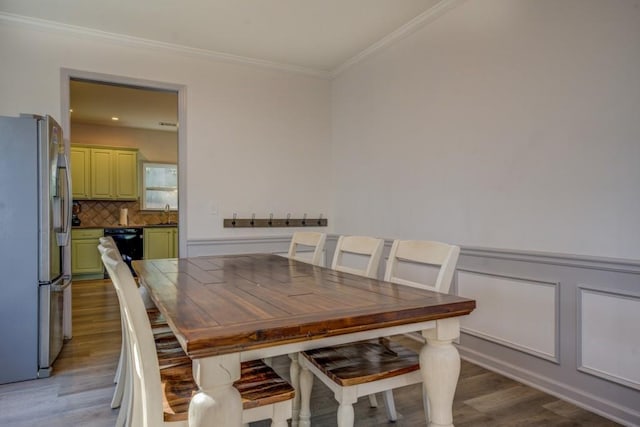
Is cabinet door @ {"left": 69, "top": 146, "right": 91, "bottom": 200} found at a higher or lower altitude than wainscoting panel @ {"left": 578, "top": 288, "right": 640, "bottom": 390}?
higher

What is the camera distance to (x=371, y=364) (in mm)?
1563

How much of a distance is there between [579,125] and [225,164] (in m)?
3.04

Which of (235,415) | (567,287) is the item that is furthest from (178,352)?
(567,287)

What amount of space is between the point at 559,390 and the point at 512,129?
63.4 inches

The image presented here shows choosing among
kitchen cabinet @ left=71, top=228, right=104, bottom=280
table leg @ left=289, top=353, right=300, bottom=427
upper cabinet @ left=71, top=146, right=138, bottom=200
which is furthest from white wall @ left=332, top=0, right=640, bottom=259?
upper cabinet @ left=71, top=146, right=138, bottom=200

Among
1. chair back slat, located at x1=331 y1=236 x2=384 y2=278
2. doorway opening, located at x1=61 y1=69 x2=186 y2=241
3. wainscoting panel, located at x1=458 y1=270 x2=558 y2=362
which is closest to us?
chair back slat, located at x1=331 y1=236 x2=384 y2=278

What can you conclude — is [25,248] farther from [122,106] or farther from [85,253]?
[85,253]

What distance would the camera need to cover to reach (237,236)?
13.2ft

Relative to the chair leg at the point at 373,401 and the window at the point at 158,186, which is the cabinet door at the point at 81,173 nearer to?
the window at the point at 158,186

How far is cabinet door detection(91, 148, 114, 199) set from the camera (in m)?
6.63

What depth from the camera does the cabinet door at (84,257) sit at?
6133mm

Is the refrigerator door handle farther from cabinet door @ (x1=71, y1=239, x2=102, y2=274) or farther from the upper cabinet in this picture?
the upper cabinet

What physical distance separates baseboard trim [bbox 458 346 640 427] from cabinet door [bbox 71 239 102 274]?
19.1 feet

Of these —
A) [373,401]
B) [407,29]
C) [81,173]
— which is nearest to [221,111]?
[407,29]
